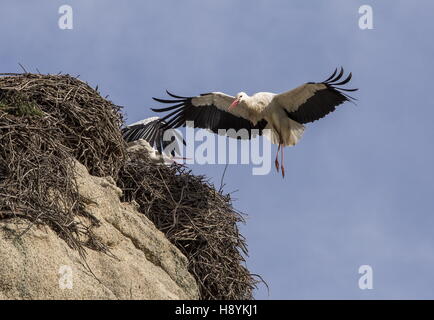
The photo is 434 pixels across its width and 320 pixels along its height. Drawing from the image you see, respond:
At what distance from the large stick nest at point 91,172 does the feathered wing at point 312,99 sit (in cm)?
221

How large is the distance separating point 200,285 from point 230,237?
782mm

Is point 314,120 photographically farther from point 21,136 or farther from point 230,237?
point 21,136

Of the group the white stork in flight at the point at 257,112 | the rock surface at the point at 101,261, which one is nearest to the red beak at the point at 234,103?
the white stork in flight at the point at 257,112

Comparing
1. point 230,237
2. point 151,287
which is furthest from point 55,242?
point 230,237

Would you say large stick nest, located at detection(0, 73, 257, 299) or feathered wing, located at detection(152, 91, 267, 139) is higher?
feathered wing, located at detection(152, 91, 267, 139)

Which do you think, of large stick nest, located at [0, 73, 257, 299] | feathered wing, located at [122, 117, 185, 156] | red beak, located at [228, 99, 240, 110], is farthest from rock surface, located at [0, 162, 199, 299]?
red beak, located at [228, 99, 240, 110]

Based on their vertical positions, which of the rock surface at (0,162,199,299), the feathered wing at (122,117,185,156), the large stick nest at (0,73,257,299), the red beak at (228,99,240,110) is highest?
the red beak at (228,99,240,110)

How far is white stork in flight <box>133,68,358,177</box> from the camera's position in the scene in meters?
11.7

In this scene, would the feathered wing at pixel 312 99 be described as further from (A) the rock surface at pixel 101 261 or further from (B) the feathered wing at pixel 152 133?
(A) the rock surface at pixel 101 261

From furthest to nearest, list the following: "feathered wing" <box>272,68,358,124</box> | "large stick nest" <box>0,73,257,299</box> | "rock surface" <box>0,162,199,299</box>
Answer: "feathered wing" <box>272,68,358,124</box> → "large stick nest" <box>0,73,257,299</box> → "rock surface" <box>0,162,199,299</box>

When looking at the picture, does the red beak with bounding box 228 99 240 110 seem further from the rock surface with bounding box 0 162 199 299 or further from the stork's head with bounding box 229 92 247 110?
the rock surface with bounding box 0 162 199 299

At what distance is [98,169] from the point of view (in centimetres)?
873

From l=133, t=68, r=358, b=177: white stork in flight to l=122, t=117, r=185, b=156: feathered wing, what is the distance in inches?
2.9

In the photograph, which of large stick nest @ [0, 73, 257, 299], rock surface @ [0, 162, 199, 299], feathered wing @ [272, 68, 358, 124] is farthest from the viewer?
feathered wing @ [272, 68, 358, 124]
